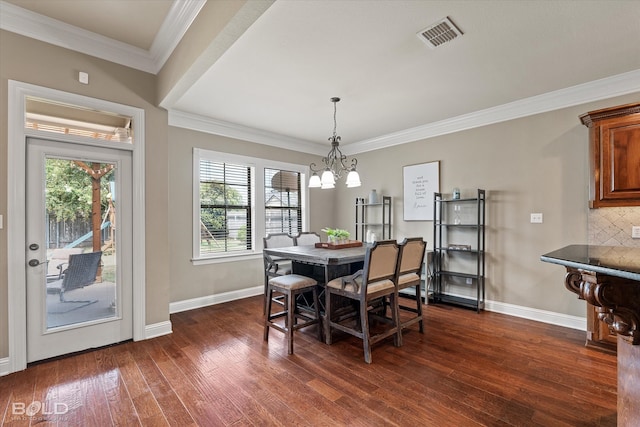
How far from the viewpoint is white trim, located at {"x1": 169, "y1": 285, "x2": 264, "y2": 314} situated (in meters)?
3.92

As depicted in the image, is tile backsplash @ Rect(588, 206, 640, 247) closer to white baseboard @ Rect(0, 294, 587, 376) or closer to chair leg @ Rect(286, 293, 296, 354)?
white baseboard @ Rect(0, 294, 587, 376)

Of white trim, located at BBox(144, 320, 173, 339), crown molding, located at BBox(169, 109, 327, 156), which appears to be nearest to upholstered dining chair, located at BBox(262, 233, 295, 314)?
white trim, located at BBox(144, 320, 173, 339)

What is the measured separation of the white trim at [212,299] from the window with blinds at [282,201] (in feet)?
3.29

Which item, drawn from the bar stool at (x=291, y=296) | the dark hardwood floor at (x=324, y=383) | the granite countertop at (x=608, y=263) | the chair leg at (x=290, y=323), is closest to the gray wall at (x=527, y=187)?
the dark hardwood floor at (x=324, y=383)

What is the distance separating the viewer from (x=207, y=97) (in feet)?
11.5

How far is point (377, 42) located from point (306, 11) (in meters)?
0.66

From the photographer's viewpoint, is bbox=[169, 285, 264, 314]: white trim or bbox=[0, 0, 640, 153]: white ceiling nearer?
bbox=[0, 0, 640, 153]: white ceiling

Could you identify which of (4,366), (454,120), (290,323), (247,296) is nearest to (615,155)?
(454,120)

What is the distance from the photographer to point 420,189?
466cm

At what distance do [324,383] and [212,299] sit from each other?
101 inches

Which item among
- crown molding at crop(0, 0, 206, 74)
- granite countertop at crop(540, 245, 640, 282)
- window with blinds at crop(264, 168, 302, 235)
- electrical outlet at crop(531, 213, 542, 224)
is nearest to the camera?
granite countertop at crop(540, 245, 640, 282)

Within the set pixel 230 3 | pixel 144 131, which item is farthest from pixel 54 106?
pixel 230 3

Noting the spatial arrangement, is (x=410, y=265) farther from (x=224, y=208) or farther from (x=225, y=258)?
(x=224, y=208)

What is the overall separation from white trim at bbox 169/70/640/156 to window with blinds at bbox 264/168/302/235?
537 mm
